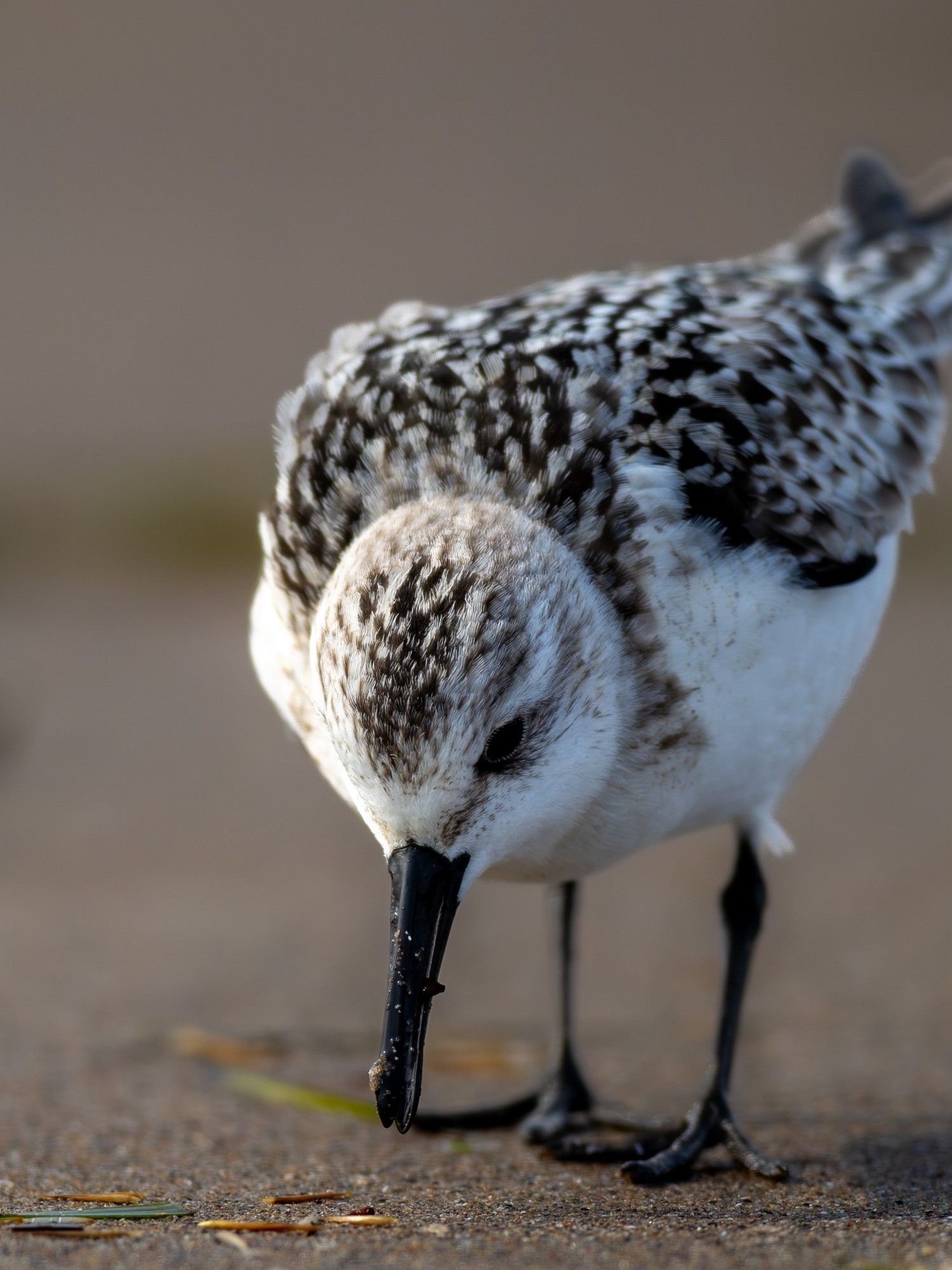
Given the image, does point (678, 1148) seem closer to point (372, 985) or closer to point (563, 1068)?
point (563, 1068)

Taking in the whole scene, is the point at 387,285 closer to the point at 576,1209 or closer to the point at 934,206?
the point at 934,206

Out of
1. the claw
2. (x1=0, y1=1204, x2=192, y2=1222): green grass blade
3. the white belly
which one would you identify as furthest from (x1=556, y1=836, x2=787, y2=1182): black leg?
(x1=0, y1=1204, x2=192, y2=1222): green grass blade

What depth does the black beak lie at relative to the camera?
3.47m

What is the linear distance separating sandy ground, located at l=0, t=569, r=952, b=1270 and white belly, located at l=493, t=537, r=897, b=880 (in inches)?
34.4

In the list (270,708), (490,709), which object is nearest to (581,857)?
(490,709)

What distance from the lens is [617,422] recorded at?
4090 mm

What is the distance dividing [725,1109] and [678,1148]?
0.76 ft

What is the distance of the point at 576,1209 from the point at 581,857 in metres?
0.83

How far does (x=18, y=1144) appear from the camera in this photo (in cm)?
412

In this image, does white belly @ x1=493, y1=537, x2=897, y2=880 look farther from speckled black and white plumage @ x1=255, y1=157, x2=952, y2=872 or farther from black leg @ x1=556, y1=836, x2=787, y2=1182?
black leg @ x1=556, y1=836, x2=787, y2=1182

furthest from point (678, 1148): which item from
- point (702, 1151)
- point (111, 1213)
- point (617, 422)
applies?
point (617, 422)

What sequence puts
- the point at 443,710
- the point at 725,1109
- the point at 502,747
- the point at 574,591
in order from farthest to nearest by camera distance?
the point at 725,1109 < the point at 574,591 < the point at 502,747 < the point at 443,710

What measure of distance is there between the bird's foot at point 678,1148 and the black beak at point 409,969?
853mm

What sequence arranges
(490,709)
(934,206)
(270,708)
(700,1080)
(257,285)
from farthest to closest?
(257,285) < (270,708) < (934,206) < (700,1080) < (490,709)
